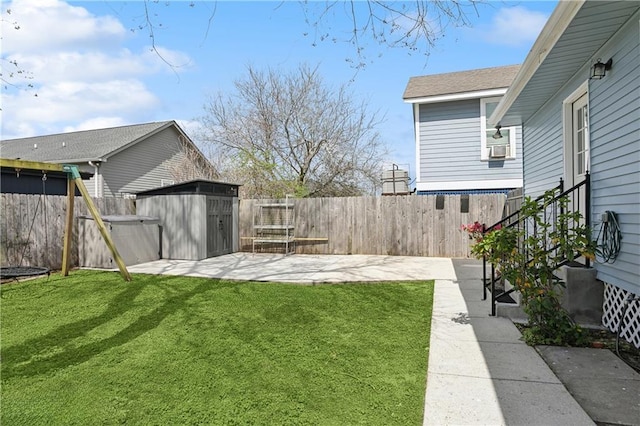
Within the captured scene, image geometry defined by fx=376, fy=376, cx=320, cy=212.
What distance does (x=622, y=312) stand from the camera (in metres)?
3.50

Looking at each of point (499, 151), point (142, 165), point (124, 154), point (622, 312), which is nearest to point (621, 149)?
point (622, 312)

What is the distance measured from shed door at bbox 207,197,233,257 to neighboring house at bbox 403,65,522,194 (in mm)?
5740

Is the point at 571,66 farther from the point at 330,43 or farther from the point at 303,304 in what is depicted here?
the point at 303,304

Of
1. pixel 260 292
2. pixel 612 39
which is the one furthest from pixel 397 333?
pixel 612 39

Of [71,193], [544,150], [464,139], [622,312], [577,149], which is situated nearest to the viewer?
[622,312]

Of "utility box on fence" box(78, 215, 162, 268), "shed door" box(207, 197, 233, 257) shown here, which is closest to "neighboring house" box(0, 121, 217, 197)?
"shed door" box(207, 197, 233, 257)

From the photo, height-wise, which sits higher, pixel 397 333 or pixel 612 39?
pixel 612 39

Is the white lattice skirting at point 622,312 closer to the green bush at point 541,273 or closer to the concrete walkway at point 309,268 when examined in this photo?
the green bush at point 541,273

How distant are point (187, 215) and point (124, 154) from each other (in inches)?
341

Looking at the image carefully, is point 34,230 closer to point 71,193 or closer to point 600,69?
point 71,193

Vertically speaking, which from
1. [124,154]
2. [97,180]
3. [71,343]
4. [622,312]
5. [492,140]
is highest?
[124,154]

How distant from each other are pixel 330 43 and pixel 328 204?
308 inches

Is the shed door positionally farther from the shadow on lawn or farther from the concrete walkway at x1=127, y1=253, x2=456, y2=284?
the shadow on lawn

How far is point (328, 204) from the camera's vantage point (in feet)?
36.2
